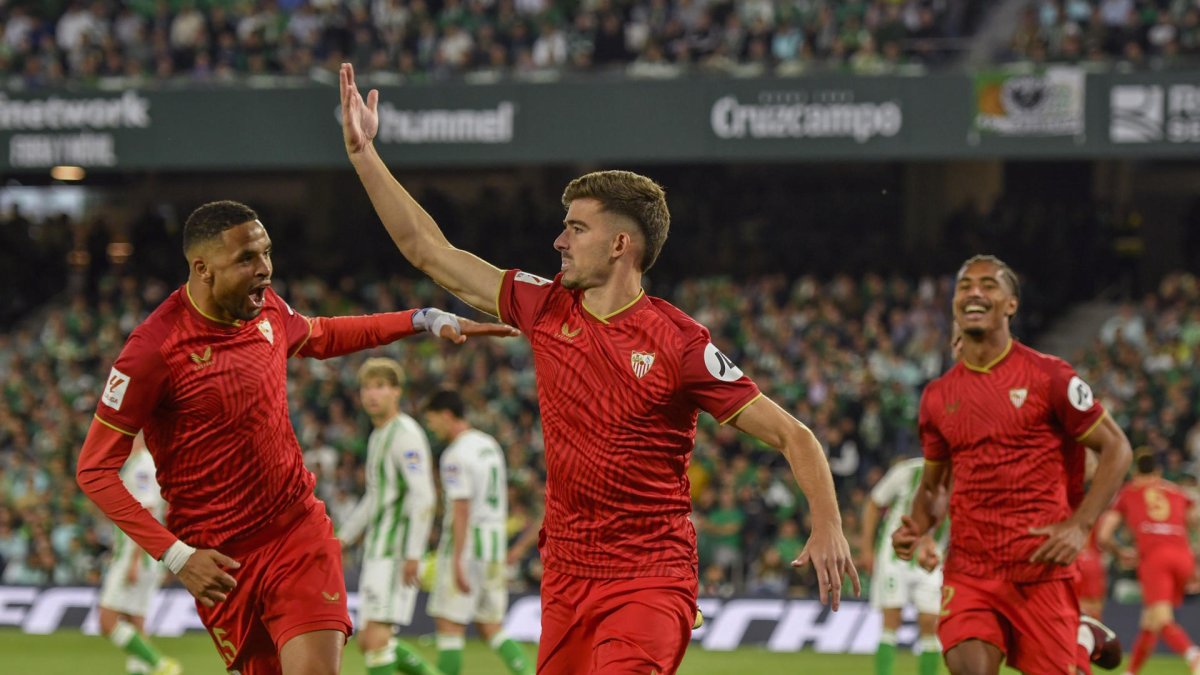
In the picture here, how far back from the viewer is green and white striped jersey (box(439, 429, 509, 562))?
1186cm

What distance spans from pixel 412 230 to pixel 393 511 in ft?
17.6

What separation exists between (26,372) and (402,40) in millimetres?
7178

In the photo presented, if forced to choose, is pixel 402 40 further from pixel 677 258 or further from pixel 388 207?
pixel 388 207

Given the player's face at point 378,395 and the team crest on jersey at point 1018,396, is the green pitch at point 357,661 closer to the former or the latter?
the player's face at point 378,395

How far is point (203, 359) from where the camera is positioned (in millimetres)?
6609

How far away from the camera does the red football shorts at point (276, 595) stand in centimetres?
666

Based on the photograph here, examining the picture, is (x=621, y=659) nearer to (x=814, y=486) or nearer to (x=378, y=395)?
(x=814, y=486)

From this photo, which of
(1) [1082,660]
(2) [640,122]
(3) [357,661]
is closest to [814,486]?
(1) [1082,660]

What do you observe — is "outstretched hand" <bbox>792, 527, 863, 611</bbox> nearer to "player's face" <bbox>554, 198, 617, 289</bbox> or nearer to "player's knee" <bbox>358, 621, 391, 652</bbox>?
"player's face" <bbox>554, 198, 617, 289</bbox>

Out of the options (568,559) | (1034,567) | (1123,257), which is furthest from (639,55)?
(568,559)

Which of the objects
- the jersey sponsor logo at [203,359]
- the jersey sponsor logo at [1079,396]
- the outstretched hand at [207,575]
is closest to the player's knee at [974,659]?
the jersey sponsor logo at [1079,396]

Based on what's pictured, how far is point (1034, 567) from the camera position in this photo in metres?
7.52

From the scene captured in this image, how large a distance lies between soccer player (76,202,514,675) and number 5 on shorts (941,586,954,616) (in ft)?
7.85

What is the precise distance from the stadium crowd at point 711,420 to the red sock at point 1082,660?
924 cm
